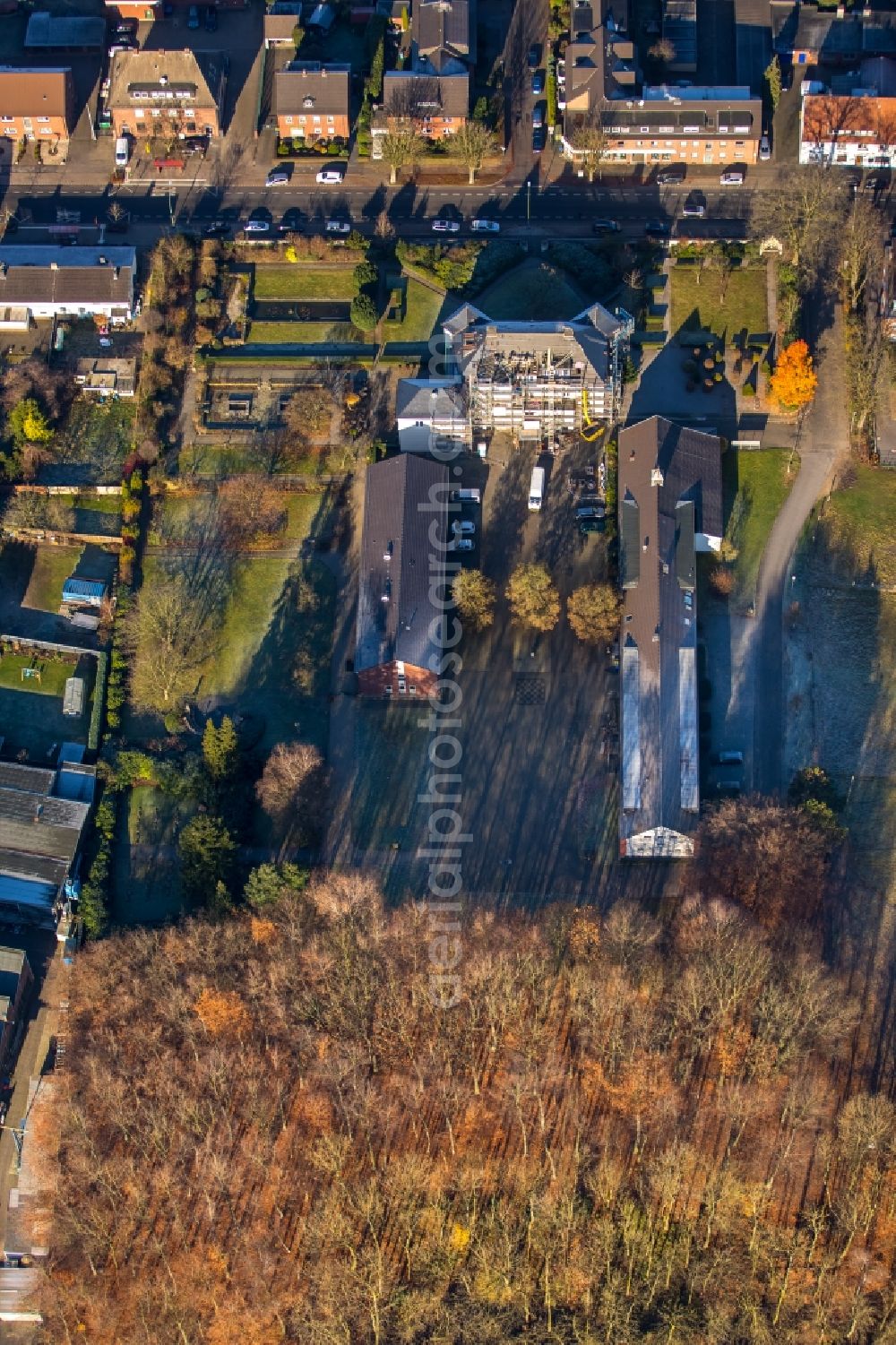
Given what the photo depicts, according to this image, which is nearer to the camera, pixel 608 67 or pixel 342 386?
pixel 342 386

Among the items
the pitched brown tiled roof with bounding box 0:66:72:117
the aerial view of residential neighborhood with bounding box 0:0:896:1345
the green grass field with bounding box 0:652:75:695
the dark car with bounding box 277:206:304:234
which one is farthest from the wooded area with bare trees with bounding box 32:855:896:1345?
the pitched brown tiled roof with bounding box 0:66:72:117

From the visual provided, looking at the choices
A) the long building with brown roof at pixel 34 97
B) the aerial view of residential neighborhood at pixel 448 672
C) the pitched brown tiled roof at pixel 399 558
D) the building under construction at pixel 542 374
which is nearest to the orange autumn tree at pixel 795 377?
the aerial view of residential neighborhood at pixel 448 672

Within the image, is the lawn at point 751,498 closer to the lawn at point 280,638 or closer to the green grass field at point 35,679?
the lawn at point 280,638

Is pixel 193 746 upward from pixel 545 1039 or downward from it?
upward

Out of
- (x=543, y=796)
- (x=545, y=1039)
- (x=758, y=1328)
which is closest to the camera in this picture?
(x=758, y=1328)

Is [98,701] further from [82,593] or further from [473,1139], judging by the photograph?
[473,1139]

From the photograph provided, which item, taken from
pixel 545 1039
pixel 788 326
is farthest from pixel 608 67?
pixel 545 1039

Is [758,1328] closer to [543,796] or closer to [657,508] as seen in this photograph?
[543,796]
